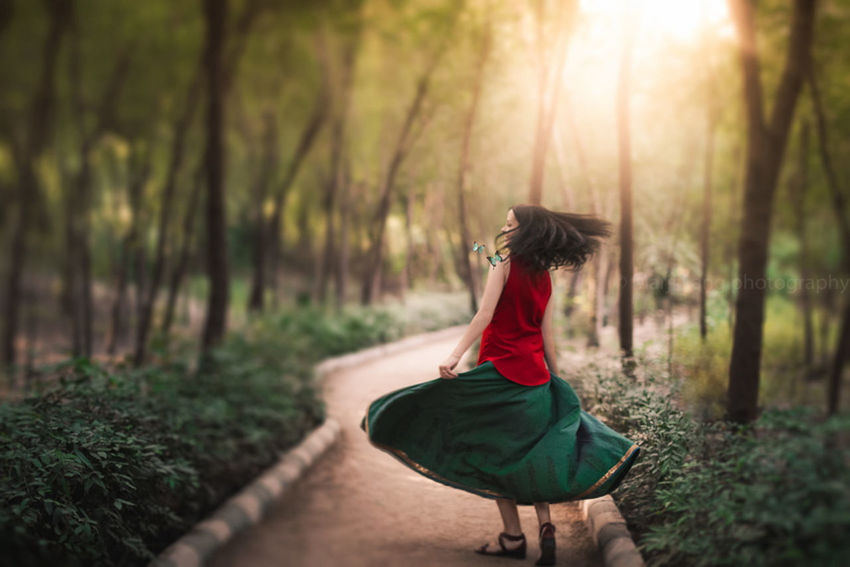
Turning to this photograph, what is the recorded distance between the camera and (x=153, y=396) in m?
4.47

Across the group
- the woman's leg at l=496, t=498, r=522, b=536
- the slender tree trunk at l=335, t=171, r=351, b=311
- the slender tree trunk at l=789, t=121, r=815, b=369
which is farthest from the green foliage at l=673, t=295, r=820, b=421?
the slender tree trunk at l=335, t=171, r=351, b=311

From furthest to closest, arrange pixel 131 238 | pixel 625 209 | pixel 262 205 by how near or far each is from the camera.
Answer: pixel 131 238 < pixel 262 205 < pixel 625 209

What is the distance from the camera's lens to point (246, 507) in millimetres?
4117

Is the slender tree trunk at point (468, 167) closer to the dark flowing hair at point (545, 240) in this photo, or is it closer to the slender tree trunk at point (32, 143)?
the dark flowing hair at point (545, 240)

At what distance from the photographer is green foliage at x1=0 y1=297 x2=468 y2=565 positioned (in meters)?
2.78

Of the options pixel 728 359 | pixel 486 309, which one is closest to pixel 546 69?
pixel 728 359

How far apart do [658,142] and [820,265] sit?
2.09m

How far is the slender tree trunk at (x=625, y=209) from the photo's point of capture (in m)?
4.85

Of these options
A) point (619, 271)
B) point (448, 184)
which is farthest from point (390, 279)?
point (619, 271)

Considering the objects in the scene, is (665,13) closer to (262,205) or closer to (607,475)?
(607,475)

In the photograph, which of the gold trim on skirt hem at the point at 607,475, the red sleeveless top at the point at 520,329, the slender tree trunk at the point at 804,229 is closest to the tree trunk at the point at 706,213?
the slender tree trunk at the point at 804,229

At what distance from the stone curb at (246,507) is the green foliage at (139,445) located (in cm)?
14

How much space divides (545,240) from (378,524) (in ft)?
7.44

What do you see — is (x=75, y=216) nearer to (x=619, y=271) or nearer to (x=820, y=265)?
(x=619, y=271)
